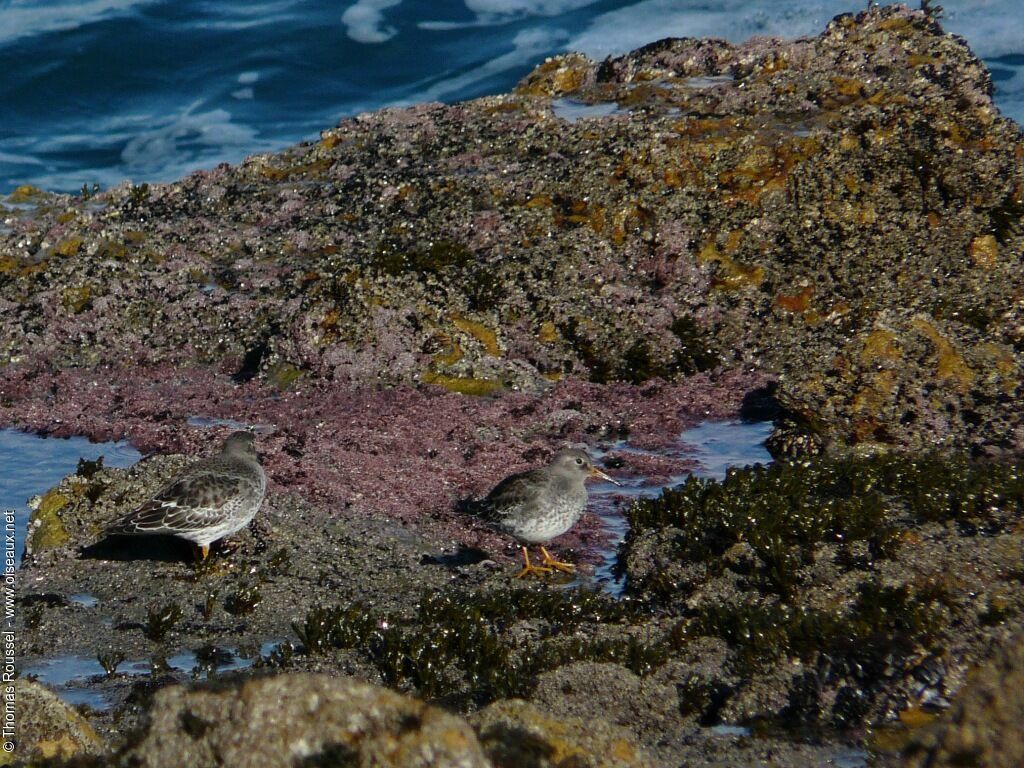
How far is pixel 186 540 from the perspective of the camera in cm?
1291

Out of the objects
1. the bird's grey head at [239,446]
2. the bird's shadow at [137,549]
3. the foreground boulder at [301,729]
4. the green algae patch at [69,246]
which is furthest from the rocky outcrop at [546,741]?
the green algae patch at [69,246]

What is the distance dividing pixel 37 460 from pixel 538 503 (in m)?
8.69

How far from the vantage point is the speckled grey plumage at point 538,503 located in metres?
12.5

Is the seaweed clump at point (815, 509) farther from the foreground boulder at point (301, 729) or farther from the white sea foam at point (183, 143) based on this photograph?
the white sea foam at point (183, 143)

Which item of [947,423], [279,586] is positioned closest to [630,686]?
[279,586]

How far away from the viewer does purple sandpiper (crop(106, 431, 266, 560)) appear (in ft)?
39.8

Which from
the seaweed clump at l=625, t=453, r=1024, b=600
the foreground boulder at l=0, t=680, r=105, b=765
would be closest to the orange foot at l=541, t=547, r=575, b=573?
the seaweed clump at l=625, t=453, r=1024, b=600

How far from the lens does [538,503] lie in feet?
41.0

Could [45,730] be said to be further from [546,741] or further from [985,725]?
[985,725]

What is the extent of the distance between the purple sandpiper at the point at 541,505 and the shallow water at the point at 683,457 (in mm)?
813

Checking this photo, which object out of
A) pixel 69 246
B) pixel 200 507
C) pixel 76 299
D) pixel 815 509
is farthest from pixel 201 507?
pixel 69 246

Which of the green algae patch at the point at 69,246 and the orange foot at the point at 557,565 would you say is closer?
the orange foot at the point at 557,565

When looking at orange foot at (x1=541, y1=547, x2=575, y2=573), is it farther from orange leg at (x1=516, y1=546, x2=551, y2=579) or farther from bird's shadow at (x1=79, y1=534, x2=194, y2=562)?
bird's shadow at (x1=79, y1=534, x2=194, y2=562)

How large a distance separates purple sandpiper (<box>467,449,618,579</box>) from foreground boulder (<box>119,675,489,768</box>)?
7.41 metres
